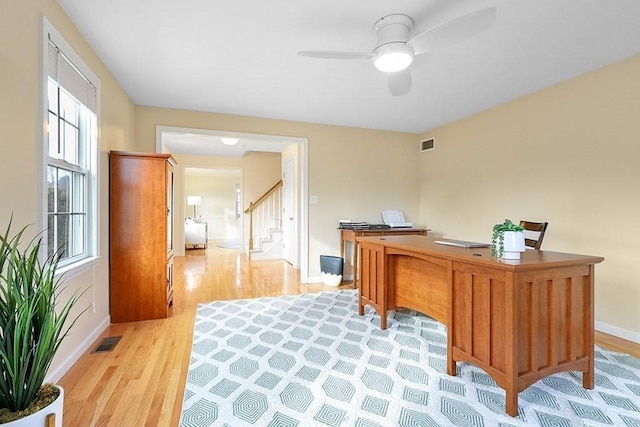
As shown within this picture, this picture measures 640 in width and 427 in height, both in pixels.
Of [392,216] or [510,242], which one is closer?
[510,242]

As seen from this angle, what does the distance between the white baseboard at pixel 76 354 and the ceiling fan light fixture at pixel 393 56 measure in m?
2.85

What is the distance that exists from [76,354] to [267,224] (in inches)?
188

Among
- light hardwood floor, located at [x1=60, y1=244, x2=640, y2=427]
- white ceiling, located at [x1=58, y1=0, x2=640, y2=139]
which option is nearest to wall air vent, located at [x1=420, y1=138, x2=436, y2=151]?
white ceiling, located at [x1=58, y1=0, x2=640, y2=139]

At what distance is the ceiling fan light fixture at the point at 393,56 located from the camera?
6.59ft

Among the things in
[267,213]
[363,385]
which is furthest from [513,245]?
[267,213]

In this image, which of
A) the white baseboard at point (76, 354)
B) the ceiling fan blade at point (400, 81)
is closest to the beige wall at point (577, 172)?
the ceiling fan blade at point (400, 81)

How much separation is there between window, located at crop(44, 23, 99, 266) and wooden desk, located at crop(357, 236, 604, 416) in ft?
8.33

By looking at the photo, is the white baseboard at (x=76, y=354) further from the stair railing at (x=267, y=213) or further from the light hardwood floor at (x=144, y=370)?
the stair railing at (x=267, y=213)

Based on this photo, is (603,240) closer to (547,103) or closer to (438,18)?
(547,103)

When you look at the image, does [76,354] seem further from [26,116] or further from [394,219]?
[394,219]

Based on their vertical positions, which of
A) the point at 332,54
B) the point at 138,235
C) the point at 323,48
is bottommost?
the point at 138,235

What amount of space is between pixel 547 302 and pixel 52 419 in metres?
2.27

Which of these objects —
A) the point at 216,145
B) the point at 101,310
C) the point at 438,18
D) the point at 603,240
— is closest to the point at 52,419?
the point at 101,310

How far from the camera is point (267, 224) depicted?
682 cm
